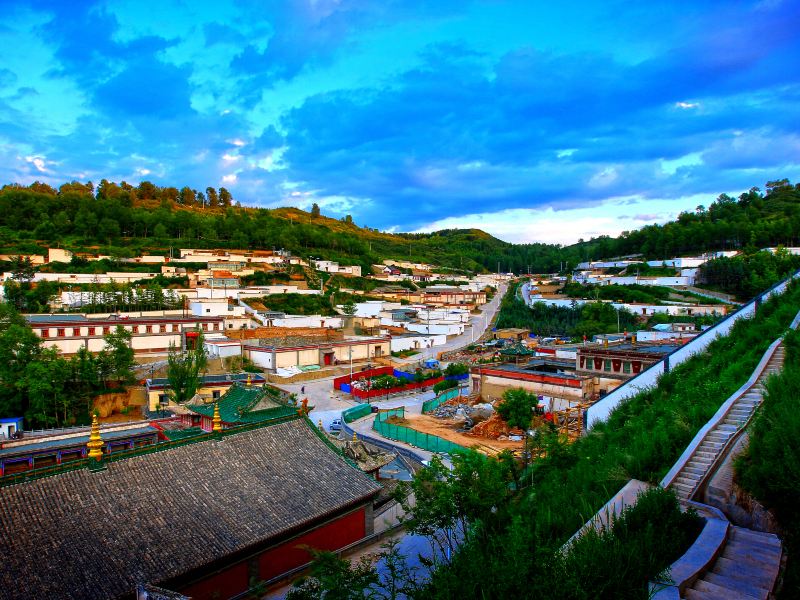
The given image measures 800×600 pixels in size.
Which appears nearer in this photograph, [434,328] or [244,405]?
[244,405]

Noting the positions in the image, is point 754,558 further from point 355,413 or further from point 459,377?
point 459,377

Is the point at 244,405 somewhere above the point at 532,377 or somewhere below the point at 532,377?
above

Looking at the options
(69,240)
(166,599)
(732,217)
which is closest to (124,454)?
(166,599)

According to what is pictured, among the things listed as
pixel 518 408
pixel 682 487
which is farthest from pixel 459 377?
pixel 682 487

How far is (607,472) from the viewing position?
970cm

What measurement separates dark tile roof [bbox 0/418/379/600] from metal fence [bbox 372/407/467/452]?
32.7 ft

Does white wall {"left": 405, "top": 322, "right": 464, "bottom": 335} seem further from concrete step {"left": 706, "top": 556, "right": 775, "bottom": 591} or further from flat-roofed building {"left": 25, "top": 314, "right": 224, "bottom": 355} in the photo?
concrete step {"left": 706, "top": 556, "right": 775, "bottom": 591}

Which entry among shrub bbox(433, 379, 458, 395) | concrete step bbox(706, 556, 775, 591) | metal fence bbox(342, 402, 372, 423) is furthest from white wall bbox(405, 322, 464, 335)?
concrete step bbox(706, 556, 775, 591)

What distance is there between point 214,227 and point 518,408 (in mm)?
71842

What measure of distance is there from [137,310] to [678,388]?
48.9 meters

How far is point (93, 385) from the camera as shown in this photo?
105ft

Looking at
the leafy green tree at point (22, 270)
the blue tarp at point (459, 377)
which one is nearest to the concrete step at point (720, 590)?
the blue tarp at point (459, 377)

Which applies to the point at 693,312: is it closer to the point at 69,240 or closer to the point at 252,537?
the point at 252,537

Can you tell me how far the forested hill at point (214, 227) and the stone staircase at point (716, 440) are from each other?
224ft
